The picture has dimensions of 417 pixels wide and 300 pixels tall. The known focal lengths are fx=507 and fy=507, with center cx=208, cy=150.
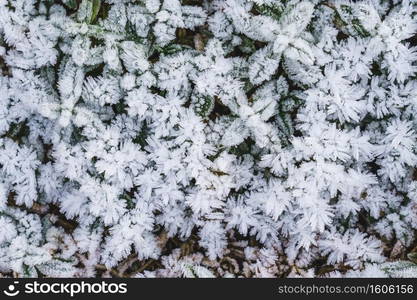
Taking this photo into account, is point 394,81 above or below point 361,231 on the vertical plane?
above

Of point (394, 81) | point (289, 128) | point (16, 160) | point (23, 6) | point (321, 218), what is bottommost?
point (321, 218)

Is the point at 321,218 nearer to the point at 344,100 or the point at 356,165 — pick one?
the point at 356,165

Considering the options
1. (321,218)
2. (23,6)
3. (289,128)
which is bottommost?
(321,218)

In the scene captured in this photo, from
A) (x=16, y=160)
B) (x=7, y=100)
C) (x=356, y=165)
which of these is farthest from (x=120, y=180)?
(x=356, y=165)

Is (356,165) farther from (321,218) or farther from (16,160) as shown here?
(16,160)

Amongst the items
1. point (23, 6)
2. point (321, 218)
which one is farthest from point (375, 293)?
point (23, 6)

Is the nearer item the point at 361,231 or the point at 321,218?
the point at 321,218
